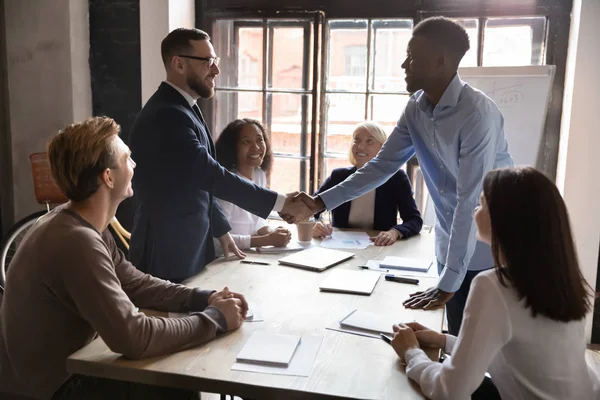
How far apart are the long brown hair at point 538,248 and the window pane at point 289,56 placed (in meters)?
2.46

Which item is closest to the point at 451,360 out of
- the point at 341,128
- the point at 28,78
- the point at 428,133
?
the point at 428,133

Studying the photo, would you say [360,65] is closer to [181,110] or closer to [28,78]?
[181,110]

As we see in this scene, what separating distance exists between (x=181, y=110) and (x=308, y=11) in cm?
161

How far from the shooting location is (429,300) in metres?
1.74

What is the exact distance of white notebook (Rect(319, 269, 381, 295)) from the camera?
1.88 meters

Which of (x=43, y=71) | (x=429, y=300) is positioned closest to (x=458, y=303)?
(x=429, y=300)

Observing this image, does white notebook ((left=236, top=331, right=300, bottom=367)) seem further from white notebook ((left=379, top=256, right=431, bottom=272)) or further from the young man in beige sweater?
white notebook ((left=379, top=256, right=431, bottom=272))

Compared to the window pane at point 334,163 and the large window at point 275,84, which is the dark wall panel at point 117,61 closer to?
the large window at point 275,84

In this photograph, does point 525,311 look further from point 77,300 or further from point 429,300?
point 77,300

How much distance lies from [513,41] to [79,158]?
2.66 m

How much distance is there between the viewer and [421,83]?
2.01m

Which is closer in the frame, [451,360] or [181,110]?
[451,360]

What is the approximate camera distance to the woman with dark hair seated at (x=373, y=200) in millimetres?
2975

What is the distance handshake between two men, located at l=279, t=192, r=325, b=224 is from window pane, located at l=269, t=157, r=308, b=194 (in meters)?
1.13
